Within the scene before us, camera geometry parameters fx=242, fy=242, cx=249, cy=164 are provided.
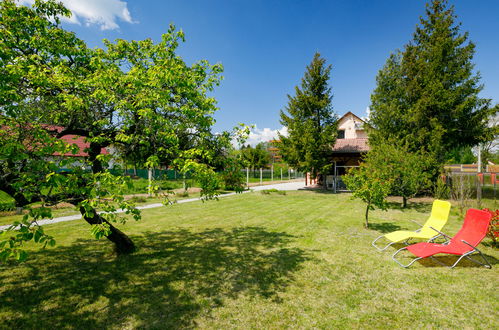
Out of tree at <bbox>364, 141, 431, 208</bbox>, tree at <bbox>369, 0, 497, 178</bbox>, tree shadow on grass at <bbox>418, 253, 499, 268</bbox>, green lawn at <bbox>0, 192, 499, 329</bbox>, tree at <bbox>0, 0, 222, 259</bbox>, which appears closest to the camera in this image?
tree at <bbox>0, 0, 222, 259</bbox>

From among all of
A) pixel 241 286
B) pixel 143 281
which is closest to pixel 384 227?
pixel 241 286

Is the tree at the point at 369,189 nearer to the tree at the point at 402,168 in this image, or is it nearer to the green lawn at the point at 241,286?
the green lawn at the point at 241,286

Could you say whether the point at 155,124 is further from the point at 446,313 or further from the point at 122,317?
the point at 446,313

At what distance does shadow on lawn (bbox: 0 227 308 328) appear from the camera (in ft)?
12.5

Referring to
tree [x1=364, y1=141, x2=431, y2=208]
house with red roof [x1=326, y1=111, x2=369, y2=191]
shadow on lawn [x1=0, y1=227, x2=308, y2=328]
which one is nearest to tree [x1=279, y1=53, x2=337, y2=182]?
house with red roof [x1=326, y1=111, x2=369, y2=191]

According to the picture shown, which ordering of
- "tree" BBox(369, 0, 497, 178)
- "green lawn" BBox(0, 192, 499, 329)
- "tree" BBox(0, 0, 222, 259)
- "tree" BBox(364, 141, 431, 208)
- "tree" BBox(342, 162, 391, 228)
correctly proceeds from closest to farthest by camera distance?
"tree" BBox(0, 0, 222, 259) < "green lawn" BBox(0, 192, 499, 329) < "tree" BBox(342, 162, 391, 228) < "tree" BBox(364, 141, 431, 208) < "tree" BBox(369, 0, 497, 178)

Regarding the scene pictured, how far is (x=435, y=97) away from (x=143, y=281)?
20.4 metres

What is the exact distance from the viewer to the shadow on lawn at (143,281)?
3.82 m

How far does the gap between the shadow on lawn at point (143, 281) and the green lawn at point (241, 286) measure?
0.07 ft

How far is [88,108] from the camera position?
16.7 ft

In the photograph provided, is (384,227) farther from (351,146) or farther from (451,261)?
(351,146)

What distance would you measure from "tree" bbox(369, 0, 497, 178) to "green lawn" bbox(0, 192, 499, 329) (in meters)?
12.2

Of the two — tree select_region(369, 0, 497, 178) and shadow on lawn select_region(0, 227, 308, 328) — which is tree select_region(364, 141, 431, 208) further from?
shadow on lawn select_region(0, 227, 308, 328)

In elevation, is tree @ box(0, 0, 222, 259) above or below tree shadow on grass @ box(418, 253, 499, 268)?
above
